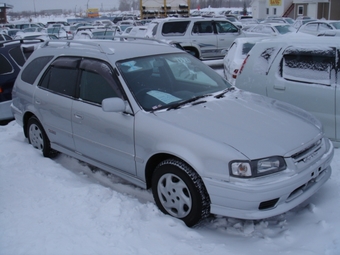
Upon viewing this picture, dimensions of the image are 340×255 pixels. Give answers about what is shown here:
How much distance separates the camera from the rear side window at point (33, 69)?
5.38 metres

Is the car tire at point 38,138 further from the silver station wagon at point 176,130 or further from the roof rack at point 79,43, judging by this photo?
the roof rack at point 79,43

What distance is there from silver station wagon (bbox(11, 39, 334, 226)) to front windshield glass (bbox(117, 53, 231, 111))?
0.01m

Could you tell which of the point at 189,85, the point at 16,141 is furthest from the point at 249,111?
the point at 16,141

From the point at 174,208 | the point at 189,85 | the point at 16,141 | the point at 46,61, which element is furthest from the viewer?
the point at 16,141

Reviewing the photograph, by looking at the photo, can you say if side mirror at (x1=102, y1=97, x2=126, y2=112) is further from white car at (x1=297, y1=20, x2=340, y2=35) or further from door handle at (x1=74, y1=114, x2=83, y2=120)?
white car at (x1=297, y1=20, x2=340, y2=35)

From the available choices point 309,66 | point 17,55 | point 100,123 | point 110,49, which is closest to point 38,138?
point 100,123

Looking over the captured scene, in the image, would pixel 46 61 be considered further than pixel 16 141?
No

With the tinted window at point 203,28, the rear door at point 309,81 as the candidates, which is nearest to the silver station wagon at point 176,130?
the rear door at point 309,81

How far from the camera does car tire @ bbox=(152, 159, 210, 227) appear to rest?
341 cm

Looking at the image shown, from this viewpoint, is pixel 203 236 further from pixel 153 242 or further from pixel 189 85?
pixel 189 85

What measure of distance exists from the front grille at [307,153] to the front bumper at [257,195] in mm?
114

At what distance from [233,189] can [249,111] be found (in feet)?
3.62

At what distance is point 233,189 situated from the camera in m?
3.21

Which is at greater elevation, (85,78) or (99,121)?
(85,78)
